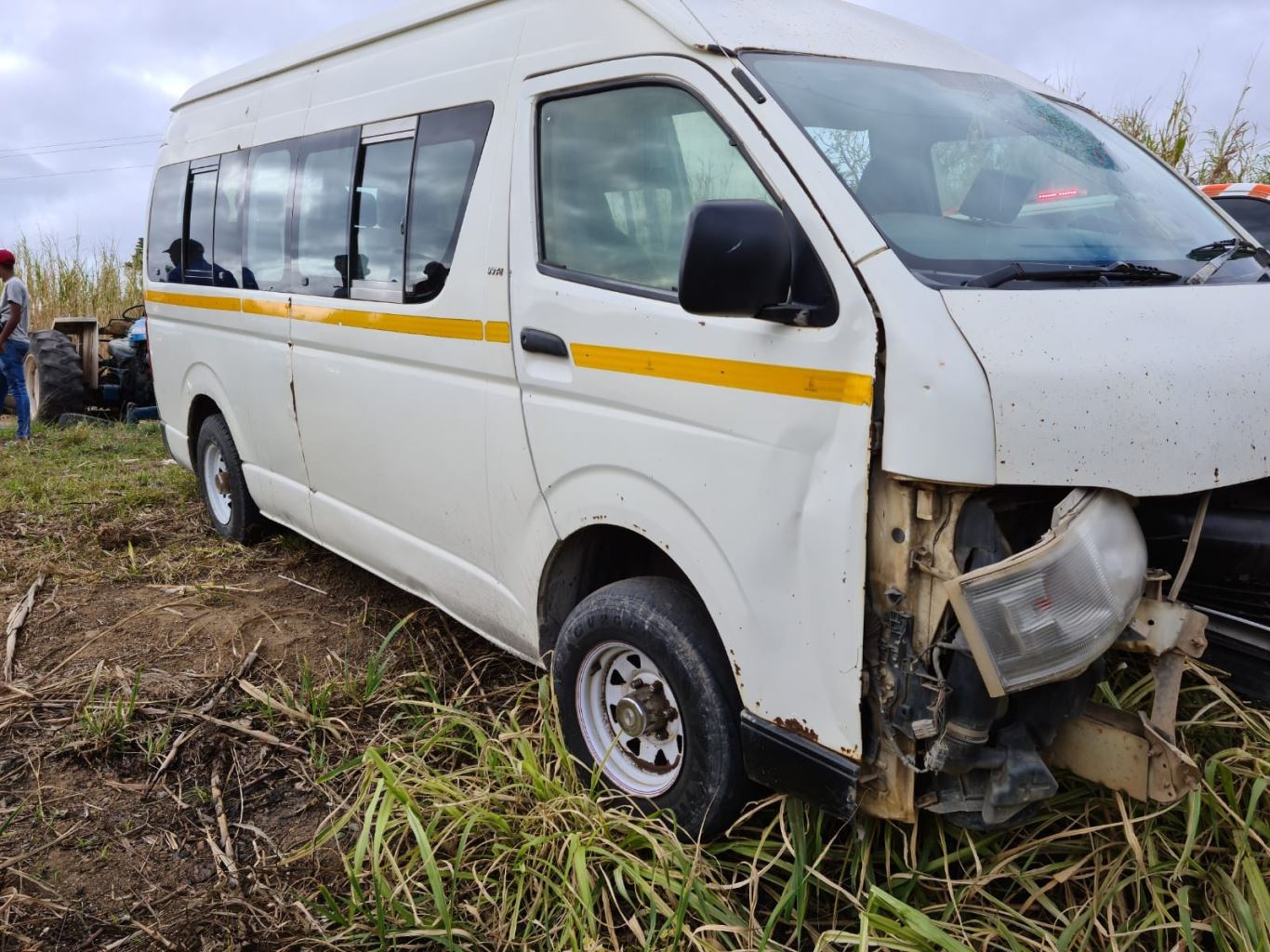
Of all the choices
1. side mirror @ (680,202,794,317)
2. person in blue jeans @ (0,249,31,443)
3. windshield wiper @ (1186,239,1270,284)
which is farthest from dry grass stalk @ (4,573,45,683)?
person in blue jeans @ (0,249,31,443)

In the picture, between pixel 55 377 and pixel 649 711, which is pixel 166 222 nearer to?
pixel 649 711

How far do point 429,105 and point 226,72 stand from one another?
239 cm

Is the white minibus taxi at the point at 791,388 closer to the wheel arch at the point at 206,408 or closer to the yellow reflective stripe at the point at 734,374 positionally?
the yellow reflective stripe at the point at 734,374

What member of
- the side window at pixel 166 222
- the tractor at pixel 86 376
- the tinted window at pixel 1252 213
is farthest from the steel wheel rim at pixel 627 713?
the tractor at pixel 86 376

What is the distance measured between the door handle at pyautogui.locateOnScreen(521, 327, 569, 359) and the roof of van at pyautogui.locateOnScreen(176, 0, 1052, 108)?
0.85 m

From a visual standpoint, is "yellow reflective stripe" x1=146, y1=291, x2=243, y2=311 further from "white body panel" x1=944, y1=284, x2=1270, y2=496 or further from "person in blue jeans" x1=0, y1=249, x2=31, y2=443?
"person in blue jeans" x1=0, y1=249, x2=31, y2=443

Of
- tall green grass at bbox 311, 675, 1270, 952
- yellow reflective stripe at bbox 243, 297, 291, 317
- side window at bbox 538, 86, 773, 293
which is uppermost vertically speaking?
side window at bbox 538, 86, 773, 293

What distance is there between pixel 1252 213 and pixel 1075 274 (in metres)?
4.27

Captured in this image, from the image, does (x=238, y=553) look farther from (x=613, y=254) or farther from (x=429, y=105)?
(x=613, y=254)

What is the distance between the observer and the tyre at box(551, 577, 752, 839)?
270 cm

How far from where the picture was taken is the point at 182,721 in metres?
3.88

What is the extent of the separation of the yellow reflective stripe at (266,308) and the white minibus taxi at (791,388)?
1.90ft

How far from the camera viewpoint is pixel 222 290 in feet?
17.0

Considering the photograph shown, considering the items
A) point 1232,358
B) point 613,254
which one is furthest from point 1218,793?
point 613,254
